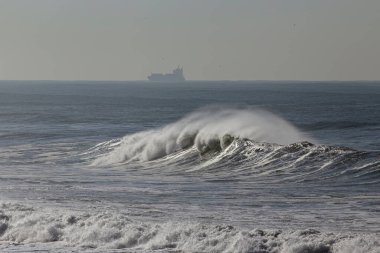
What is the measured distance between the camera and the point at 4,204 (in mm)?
26922

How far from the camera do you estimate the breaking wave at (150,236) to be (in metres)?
19.4

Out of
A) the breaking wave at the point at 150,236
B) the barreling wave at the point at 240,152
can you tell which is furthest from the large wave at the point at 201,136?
the breaking wave at the point at 150,236

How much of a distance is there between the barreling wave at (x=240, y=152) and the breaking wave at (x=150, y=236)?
11.7 m

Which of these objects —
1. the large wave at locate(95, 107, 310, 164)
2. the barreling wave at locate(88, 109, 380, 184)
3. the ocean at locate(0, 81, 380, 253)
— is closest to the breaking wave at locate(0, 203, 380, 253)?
the ocean at locate(0, 81, 380, 253)

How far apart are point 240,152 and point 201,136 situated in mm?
6097

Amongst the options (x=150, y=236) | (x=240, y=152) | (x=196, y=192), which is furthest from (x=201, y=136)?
(x=150, y=236)

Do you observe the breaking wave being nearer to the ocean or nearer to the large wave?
the ocean

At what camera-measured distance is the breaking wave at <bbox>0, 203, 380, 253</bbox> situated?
19359mm

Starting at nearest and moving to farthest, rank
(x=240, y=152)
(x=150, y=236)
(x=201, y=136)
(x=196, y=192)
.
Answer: (x=150, y=236) → (x=196, y=192) → (x=240, y=152) → (x=201, y=136)

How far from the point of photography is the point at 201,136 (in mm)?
49156

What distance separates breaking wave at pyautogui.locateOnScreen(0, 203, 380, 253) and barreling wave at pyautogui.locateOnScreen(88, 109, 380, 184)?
460 inches

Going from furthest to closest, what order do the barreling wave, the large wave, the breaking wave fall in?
1. the large wave
2. the barreling wave
3. the breaking wave

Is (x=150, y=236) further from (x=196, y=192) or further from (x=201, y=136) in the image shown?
(x=201, y=136)

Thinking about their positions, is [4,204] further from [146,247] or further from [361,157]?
[361,157]
